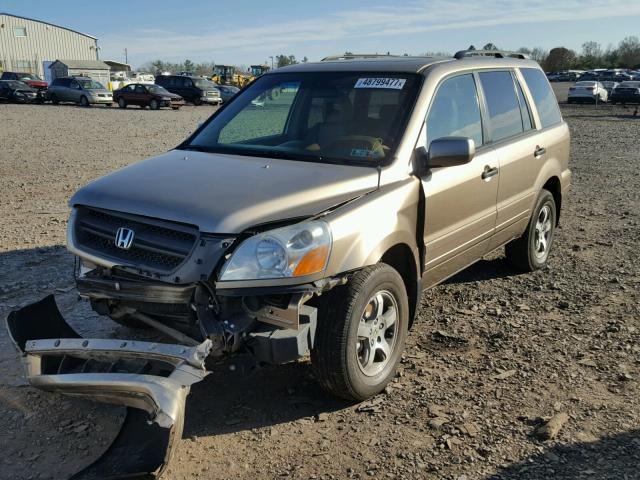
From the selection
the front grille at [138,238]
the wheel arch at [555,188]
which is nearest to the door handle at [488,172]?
the wheel arch at [555,188]

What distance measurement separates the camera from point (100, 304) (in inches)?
144

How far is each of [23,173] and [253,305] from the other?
9857 millimetres

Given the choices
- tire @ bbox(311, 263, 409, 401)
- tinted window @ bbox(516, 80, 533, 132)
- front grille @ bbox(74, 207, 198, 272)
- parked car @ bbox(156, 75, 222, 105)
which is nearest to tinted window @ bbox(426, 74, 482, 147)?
tinted window @ bbox(516, 80, 533, 132)

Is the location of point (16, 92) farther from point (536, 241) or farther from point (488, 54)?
point (536, 241)

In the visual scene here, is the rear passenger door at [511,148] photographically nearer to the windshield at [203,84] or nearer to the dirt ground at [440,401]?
the dirt ground at [440,401]

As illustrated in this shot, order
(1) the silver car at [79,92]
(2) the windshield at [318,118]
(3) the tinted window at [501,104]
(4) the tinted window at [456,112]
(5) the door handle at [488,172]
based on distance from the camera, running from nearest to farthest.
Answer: (2) the windshield at [318,118] → (4) the tinted window at [456,112] → (5) the door handle at [488,172] → (3) the tinted window at [501,104] → (1) the silver car at [79,92]

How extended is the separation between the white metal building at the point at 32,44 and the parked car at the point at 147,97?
3434 centimetres

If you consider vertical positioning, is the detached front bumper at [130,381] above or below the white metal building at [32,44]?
below

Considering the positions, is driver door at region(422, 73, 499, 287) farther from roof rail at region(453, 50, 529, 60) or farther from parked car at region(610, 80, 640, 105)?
parked car at region(610, 80, 640, 105)

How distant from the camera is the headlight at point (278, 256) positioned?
312 cm

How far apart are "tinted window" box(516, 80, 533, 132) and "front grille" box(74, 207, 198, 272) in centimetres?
359

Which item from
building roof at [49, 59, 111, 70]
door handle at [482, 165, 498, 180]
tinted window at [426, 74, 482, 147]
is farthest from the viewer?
building roof at [49, 59, 111, 70]

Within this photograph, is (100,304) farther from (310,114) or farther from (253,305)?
(310,114)

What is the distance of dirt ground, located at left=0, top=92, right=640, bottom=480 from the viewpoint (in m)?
3.21
